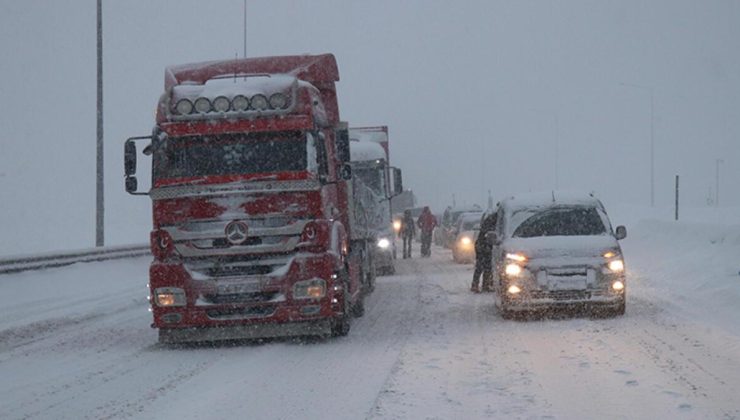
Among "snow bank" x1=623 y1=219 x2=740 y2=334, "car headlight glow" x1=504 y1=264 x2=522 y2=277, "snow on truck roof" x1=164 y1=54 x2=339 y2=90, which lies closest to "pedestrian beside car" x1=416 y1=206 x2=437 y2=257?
"snow bank" x1=623 y1=219 x2=740 y2=334

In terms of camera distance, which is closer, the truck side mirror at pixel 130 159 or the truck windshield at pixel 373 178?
the truck side mirror at pixel 130 159

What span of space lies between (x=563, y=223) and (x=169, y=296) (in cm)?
605

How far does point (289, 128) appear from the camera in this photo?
12.8 m

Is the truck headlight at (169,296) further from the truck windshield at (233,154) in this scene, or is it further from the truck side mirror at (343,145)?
the truck side mirror at (343,145)

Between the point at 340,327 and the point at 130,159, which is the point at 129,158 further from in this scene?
the point at 340,327

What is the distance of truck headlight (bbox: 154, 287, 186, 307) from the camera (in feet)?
40.8

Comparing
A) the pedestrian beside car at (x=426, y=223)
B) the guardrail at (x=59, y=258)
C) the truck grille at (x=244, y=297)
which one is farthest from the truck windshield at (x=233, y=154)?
the pedestrian beside car at (x=426, y=223)

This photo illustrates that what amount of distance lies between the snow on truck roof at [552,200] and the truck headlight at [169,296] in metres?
5.84

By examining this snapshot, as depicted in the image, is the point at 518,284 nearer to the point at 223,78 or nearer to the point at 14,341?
the point at 223,78

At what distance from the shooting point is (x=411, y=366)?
10.4 m

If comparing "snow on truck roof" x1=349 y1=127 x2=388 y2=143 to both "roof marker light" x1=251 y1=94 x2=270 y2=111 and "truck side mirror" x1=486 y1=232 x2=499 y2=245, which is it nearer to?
"truck side mirror" x1=486 y1=232 x2=499 y2=245

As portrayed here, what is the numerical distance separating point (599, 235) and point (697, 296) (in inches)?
116

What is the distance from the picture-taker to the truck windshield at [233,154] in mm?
12875

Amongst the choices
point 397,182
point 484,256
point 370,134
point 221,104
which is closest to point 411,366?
point 221,104
